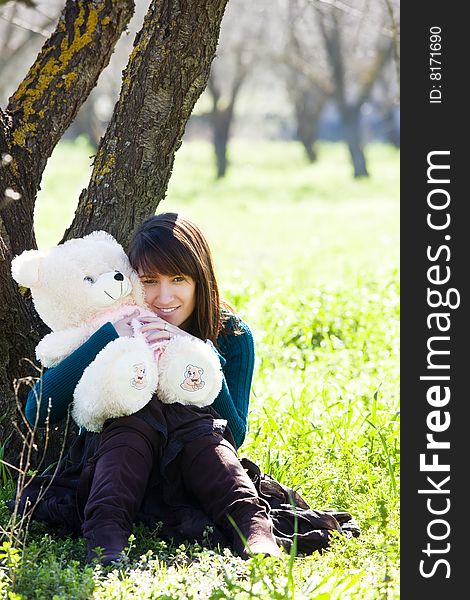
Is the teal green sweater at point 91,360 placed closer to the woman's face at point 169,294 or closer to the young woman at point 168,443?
the young woman at point 168,443

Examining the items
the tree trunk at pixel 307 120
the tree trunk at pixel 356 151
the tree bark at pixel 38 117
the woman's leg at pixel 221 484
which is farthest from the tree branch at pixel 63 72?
the tree trunk at pixel 307 120

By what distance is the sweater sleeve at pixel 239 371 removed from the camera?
3.88 metres

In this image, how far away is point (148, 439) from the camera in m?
3.48

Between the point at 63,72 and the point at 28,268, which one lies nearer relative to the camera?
the point at 28,268

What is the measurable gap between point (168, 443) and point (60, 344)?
21.4 inches

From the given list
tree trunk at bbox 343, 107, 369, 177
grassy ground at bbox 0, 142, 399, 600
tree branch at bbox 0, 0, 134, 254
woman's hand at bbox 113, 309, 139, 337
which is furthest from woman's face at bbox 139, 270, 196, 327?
tree trunk at bbox 343, 107, 369, 177

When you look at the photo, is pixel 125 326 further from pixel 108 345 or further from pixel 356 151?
pixel 356 151

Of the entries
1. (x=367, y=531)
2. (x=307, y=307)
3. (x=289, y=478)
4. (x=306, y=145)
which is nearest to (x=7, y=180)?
(x=289, y=478)

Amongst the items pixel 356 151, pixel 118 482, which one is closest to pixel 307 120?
pixel 356 151

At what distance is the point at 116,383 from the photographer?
3.46 metres

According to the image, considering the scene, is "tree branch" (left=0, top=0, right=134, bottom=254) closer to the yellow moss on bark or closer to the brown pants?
the yellow moss on bark

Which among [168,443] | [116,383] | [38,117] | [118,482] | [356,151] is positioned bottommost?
[118,482]

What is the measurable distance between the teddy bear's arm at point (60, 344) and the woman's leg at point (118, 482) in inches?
13.7

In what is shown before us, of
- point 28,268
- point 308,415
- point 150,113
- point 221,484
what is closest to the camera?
point 221,484
